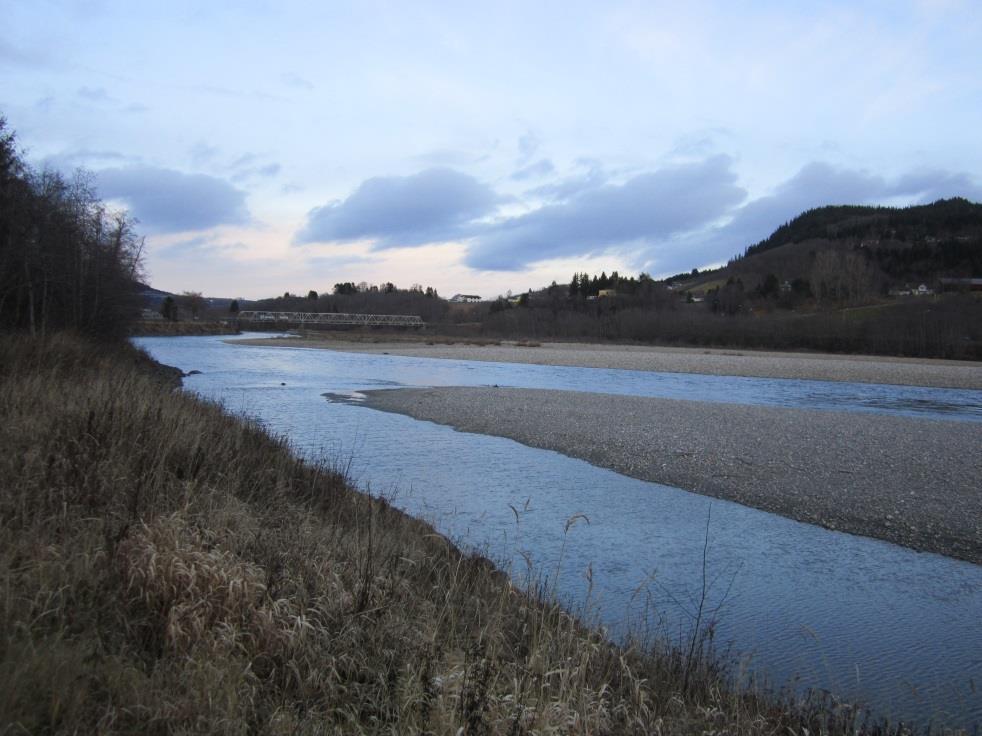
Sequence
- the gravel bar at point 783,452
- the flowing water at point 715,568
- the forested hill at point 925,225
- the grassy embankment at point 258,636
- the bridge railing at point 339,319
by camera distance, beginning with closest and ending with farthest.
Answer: the grassy embankment at point 258,636 < the flowing water at point 715,568 < the gravel bar at point 783,452 < the bridge railing at point 339,319 < the forested hill at point 925,225

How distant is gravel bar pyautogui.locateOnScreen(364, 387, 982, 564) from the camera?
11.3 m

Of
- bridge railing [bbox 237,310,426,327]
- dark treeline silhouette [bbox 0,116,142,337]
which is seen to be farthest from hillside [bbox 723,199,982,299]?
dark treeline silhouette [bbox 0,116,142,337]

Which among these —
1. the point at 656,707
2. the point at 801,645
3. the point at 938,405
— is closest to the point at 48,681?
the point at 656,707

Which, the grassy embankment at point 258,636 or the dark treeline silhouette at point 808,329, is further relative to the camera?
the dark treeline silhouette at point 808,329

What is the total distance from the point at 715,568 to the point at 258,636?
6.48 metres

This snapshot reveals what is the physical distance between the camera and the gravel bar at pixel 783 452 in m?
11.3

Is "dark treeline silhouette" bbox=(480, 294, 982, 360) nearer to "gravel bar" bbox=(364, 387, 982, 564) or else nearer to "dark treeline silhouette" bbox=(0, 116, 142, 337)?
"gravel bar" bbox=(364, 387, 982, 564)

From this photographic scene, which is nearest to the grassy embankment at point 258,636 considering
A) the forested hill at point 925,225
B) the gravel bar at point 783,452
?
the gravel bar at point 783,452

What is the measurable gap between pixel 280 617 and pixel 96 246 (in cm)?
3965

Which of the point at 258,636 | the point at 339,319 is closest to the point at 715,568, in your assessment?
the point at 258,636

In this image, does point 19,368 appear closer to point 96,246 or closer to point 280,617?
point 280,617

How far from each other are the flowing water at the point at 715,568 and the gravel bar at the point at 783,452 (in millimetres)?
797

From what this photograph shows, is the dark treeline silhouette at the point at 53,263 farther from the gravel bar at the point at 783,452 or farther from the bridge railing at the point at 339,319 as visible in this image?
the bridge railing at the point at 339,319

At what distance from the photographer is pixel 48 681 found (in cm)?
309
